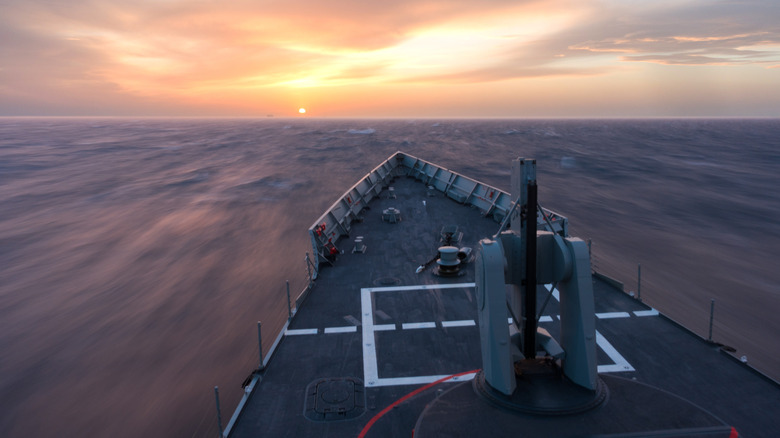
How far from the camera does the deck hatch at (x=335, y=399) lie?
8.10 metres

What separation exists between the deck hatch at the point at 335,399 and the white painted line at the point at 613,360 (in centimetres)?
517

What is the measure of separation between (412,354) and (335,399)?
2333 mm

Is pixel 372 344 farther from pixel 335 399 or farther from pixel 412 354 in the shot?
pixel 335 399

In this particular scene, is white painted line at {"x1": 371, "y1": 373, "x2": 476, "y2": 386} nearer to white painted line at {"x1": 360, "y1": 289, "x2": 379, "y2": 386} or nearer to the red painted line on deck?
the red painted line on deck

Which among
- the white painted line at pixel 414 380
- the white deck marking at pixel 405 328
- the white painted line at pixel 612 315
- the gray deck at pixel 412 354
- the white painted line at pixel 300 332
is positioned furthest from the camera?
the white painted line at pixel 612 315

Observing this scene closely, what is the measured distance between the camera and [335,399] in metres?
8.55

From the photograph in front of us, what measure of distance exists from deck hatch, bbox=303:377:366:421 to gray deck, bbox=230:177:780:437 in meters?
0.13

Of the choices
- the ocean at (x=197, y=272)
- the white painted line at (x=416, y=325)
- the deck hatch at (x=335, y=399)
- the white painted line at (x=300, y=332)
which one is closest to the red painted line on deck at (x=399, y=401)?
the deck hatch at (x=335, y=399)

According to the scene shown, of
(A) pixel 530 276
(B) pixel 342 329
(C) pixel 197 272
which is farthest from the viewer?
(C) pixel 197 272

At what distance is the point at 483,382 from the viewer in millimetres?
6703

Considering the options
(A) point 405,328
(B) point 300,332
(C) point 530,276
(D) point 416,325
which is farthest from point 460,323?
(C) point 530,276

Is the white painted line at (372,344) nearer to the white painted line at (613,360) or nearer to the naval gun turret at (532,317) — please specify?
the naval gun turret at (532,317)

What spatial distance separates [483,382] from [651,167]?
282ft

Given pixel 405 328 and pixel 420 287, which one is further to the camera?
pixel 420 287
